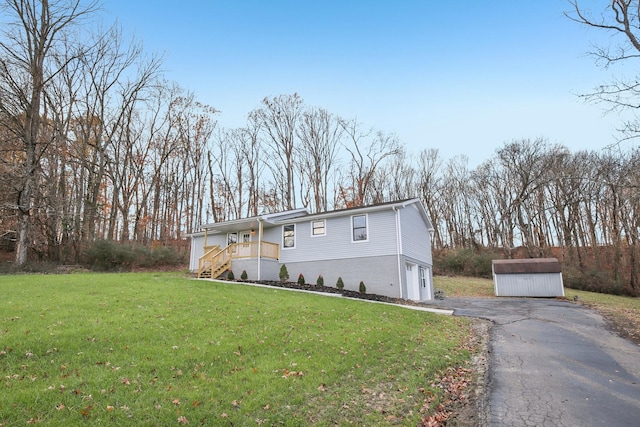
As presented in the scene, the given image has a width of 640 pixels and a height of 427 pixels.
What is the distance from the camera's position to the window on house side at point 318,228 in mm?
19703

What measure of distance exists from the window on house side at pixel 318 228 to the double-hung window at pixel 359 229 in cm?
179

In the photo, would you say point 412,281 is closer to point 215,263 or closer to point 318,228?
point 318,228

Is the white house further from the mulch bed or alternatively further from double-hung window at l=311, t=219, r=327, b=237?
the mulch bed

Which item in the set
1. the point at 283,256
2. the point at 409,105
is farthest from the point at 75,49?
the point at 409,105

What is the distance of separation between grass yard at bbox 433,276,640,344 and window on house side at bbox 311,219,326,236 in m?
11.5

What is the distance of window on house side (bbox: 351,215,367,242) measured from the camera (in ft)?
60.7

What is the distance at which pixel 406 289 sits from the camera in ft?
58.0

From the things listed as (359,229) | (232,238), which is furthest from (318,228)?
(232,238)

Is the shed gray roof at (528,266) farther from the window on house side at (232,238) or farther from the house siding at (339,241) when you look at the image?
the window on house side at (232,238)

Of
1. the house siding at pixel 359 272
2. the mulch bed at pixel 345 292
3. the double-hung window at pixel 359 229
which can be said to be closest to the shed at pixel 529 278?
the mulch bed at pixel 345 292

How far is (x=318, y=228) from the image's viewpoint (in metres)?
19.9

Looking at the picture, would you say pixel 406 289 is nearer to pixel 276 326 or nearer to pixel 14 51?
pixel 276 326

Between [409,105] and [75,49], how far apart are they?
871 inches

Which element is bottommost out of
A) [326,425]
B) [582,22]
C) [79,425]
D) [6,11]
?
[326,425]
